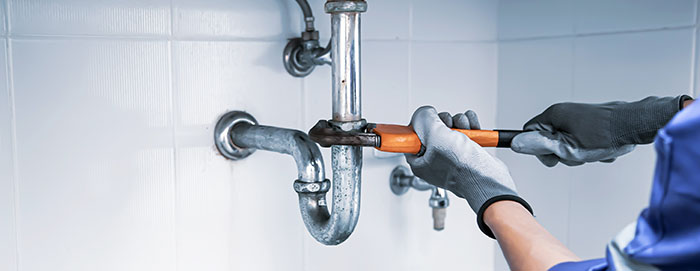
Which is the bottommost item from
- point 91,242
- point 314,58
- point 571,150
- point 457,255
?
point 457,255

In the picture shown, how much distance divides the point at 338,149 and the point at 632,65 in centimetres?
48

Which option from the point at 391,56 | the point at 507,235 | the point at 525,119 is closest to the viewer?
the point at 507,235

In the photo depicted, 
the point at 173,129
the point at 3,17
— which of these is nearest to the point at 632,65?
the point at 173,129

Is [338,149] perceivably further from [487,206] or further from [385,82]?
[385,82]

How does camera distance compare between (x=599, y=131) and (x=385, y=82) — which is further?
(x=385, y=82)

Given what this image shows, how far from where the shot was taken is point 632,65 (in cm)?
86

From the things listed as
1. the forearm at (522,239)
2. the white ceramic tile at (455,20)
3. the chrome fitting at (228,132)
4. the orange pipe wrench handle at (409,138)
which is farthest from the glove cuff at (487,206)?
the white ceramic tile at (455,20)

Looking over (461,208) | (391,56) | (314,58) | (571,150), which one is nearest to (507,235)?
(571,150)

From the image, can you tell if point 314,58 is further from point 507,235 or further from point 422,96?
point 507,235

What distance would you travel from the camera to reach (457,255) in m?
1.09

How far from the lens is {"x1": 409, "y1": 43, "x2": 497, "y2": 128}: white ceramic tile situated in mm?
980

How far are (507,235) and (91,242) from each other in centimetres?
46

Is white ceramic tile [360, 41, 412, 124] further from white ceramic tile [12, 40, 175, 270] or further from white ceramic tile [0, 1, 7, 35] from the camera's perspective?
white ceramic tile [0, 1, 7, 35]

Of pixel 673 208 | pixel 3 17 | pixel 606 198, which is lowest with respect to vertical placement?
pixel 606 198
